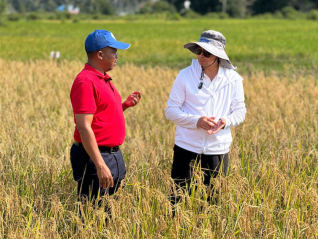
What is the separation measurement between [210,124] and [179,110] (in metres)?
0.24

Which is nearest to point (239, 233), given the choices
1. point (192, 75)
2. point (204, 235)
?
point (204, 235)

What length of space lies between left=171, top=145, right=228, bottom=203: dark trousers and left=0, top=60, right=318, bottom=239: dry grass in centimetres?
9

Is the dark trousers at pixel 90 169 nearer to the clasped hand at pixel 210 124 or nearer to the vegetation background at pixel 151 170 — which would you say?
the vegetation background at pixel 151 170

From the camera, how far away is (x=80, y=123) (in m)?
2.68

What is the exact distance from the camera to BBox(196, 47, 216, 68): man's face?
303cm

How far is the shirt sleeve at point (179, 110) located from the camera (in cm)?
302

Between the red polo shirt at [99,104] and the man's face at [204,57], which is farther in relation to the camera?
the man's face at [204,57]

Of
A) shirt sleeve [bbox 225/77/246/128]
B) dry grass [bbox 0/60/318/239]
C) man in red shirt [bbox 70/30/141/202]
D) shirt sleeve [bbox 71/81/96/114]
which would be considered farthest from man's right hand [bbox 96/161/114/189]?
shirt sleeve [bbox 225/77/246/128]

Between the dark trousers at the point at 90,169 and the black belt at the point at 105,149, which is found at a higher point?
the black belt at the point at 105,149

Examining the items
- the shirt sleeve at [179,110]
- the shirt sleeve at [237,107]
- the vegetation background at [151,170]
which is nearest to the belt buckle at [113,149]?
the vegetation background at [151,170]

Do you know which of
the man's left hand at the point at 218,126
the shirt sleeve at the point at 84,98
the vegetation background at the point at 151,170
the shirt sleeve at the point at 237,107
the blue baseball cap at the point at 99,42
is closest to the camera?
the shirt sleeve at the point at 84,98

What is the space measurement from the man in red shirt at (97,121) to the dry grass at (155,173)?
162 mm

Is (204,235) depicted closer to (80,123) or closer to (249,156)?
(80,123)

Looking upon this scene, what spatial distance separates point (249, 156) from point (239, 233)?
4.78 feet
